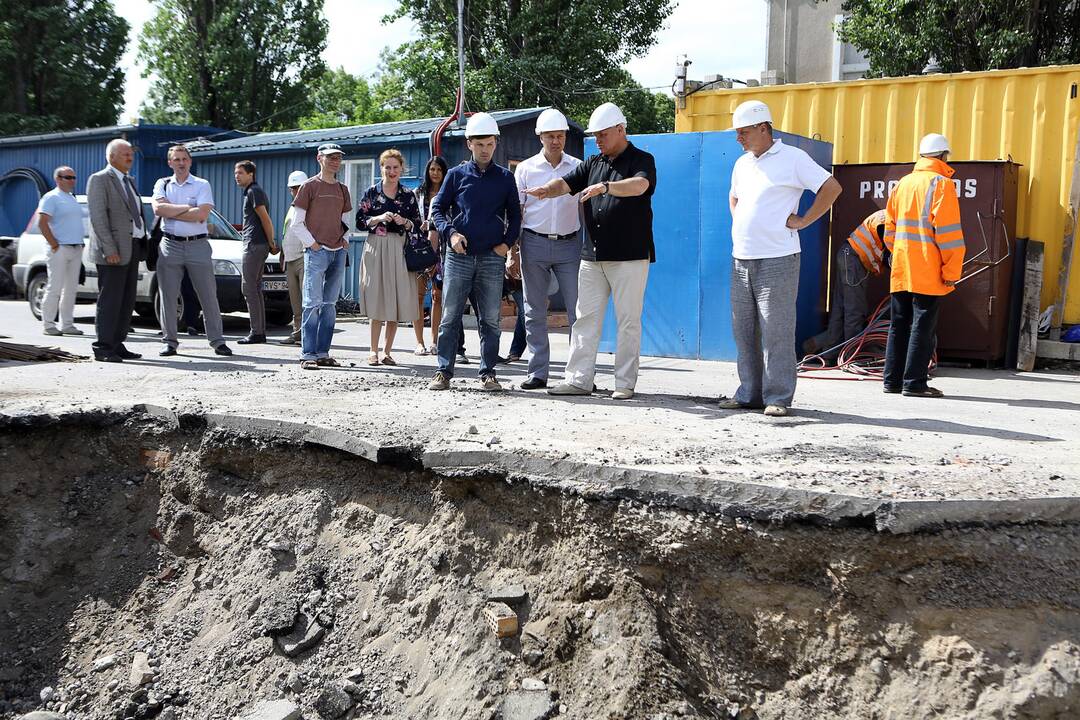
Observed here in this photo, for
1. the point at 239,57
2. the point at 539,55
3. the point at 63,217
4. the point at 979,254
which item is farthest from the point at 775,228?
the point at 239,57

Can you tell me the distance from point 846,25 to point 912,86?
22.4ft

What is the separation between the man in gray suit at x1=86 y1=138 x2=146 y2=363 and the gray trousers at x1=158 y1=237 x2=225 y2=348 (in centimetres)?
26

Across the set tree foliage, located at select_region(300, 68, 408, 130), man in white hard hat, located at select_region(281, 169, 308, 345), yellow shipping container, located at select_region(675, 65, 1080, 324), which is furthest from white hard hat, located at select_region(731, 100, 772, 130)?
tree foliage, located at select_region(300, 68, 408, 130)

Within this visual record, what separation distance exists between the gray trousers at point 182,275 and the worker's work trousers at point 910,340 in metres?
6.19

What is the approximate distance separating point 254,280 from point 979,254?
7664 mm

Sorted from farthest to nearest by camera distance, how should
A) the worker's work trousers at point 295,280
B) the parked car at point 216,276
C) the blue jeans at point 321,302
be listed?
the parked car at point 216,276 < the worker's work trousers at point 295,280 < the blue jeans at point 321,302

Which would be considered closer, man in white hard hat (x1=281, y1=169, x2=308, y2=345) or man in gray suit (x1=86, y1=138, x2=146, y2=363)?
man in gray suit (x1=86, y1=138, x2=146, y2=363)

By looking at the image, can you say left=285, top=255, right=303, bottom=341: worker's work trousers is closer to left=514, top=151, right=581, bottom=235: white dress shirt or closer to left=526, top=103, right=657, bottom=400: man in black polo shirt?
left=514, top=151, right=581, bottom=235: white dress shirt

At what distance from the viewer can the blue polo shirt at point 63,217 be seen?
37.1ft

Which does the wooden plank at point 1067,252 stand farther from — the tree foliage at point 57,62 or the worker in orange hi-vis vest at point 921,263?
the tree foliage at point 57,62

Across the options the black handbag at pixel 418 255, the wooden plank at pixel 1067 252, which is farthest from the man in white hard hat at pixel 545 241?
the wooden plank at pixel 1067 252

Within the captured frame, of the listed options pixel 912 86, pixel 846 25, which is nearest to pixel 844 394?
pixel 912 86

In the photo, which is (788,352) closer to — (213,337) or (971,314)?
(971,314)

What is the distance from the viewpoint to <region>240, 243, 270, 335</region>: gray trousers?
10875 millimetres
